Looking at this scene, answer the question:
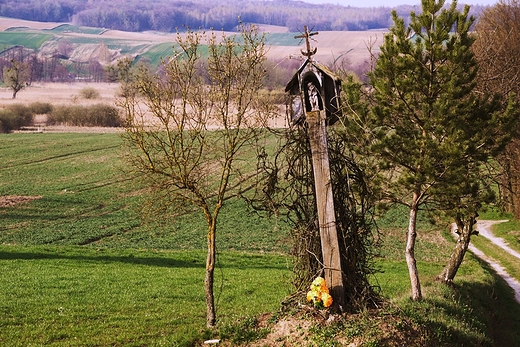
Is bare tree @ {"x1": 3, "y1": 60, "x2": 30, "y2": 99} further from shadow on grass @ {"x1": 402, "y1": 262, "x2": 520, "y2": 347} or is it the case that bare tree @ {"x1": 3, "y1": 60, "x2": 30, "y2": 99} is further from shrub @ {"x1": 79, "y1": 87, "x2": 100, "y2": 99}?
shadow on grass @ {"x1": 402, "y1": 262, "x2": 520, "y2": 347}

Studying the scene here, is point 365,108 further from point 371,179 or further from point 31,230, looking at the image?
point 31,230

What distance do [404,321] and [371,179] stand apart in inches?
318

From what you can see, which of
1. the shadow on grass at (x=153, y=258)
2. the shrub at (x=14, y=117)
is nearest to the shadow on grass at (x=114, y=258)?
the shadow on grass at (x=153, y=258)

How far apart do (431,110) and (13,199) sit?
37893 mm

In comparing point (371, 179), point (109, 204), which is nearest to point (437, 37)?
point (371, 179)

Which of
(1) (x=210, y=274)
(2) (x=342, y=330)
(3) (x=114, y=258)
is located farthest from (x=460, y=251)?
(3) (x=114, y=258)

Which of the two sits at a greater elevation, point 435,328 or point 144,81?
point 144,81

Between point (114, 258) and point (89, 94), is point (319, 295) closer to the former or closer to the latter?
point (114, 258)

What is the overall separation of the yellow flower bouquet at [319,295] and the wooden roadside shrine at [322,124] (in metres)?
0.33

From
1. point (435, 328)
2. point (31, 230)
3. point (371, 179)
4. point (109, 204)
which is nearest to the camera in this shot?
point (435, 328)

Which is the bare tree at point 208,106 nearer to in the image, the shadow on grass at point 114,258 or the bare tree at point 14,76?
the shadow on grass at point 114,258

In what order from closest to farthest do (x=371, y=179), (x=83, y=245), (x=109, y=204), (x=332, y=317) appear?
(x=332, y=317) → (x=371, y=179) → (x=83, y=245) → (x=109, y=204)

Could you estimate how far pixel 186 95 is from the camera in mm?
13539

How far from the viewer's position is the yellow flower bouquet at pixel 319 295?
33.9ft
